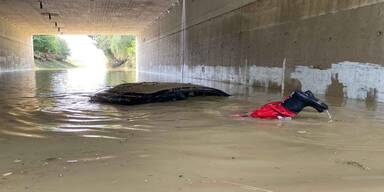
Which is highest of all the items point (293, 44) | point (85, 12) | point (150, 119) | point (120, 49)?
point (85, 12)

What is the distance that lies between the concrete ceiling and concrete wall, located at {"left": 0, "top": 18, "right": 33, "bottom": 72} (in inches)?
45.4

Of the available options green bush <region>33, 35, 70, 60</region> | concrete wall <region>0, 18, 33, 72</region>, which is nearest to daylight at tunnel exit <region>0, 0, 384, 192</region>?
concrete wall <region>0, 18, 33, 72</region>

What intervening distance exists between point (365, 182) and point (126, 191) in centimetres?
157

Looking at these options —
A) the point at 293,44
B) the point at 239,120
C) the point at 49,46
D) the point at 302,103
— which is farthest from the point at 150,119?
the point at 49,46

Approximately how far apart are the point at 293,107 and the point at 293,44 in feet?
18.2

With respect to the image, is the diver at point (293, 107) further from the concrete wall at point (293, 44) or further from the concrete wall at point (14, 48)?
the concrete wall at point (14, 48)

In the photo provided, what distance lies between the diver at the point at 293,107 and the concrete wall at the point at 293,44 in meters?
2.76

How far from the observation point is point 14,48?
3659 cm

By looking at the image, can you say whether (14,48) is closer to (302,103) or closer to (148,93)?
(148,93)

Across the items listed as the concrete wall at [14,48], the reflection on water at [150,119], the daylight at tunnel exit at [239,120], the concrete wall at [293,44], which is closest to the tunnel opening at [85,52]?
the concrete wall at [14,48]

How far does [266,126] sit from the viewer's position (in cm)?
470

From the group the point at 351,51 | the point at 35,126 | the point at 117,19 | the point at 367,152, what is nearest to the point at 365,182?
the point at 367,152

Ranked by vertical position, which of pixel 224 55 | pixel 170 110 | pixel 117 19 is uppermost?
pixel 117 19

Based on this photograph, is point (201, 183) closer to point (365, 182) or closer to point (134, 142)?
point (365, 182)
